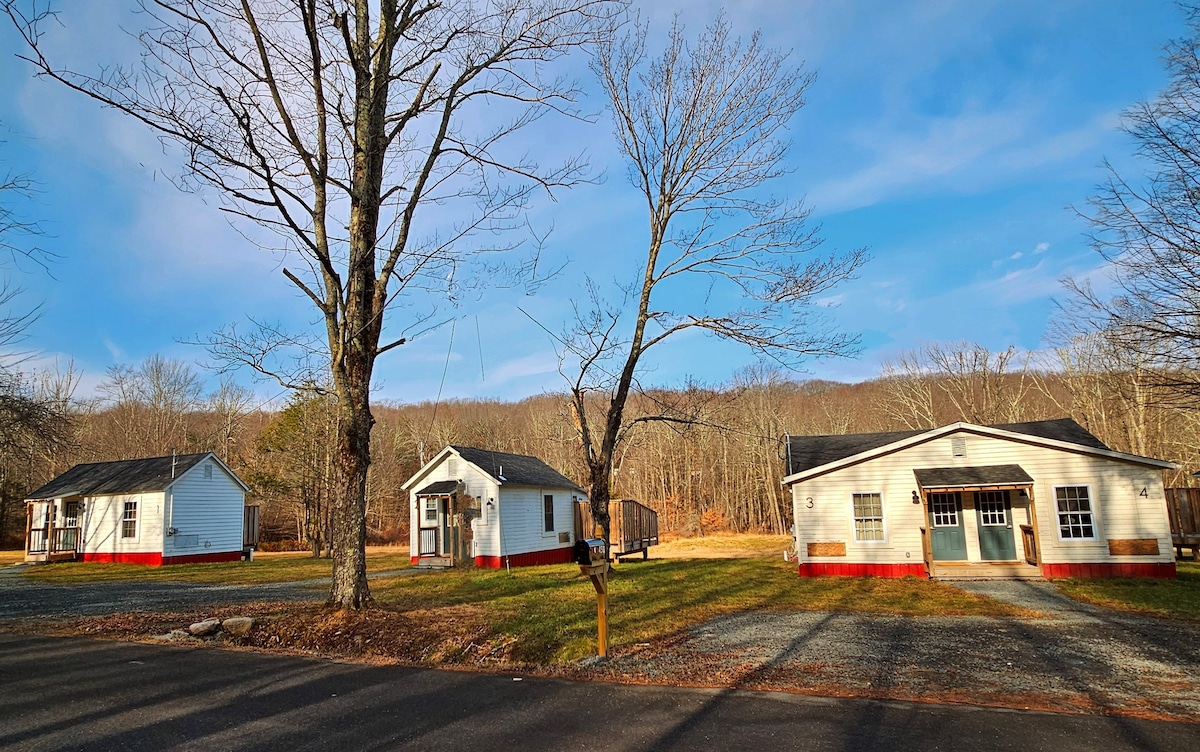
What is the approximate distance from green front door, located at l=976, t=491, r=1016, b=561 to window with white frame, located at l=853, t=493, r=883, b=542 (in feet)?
8.22

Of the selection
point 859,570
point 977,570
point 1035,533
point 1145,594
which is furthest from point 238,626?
point 1035,533

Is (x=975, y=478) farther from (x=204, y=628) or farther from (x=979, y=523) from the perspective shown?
(x=204, y=628)

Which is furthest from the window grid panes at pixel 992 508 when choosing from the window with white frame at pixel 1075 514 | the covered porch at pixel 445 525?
the covered porch at pixel 445 525

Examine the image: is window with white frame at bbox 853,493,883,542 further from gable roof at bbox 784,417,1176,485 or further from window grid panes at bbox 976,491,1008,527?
window grid panes at bbox 976,491,1008,527

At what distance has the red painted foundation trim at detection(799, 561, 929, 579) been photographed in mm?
16203

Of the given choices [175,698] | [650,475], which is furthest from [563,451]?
[175,698]

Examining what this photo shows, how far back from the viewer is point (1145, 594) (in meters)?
12.5

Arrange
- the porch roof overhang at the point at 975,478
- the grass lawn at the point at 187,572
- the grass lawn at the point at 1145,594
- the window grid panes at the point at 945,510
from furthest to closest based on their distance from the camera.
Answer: the grass lawn at the point at 187,572 → the window grid panes at the point at 945,510 → the porch roof overhang at the point at 975,478 → the grass lawn at the point at 1145,594

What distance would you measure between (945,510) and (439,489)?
15.0m

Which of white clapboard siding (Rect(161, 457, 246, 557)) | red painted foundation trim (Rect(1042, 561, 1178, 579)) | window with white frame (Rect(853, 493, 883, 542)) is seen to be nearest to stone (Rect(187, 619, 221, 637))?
window with white frame (Rect(853, 493, 883, 542))

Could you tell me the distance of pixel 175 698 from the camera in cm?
562

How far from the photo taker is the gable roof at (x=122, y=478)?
79.6ft

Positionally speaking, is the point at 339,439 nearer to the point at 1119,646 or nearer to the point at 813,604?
the point at 813,604

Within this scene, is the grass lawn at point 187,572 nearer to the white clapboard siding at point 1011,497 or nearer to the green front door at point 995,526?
the white clapboard siding at point 1011,497
